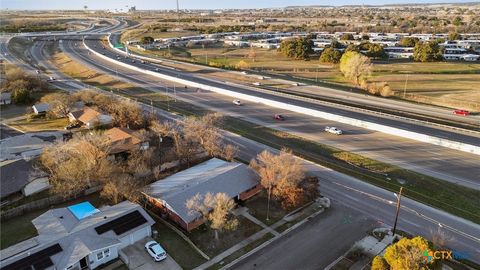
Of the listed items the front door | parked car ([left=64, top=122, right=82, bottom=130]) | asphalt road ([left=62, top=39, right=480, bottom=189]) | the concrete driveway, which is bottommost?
the concrete driveway

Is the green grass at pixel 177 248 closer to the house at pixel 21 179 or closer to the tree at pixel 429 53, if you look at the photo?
the house at pixel 21 179

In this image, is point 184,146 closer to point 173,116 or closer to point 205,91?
point 173,116

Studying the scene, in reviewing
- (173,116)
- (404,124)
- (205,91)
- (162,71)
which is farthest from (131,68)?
(404,124)

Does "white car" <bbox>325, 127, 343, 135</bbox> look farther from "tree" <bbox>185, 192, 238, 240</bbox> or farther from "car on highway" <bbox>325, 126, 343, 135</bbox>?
"tree" <bbox>185, 192, 238, 240</bbox>

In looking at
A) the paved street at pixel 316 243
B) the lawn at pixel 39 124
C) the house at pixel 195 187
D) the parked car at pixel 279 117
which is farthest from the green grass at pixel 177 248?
the lawn at pixel 39 124

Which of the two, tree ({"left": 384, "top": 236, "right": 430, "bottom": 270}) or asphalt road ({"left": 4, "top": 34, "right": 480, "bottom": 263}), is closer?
tree ({"left": 384, "top": 236, "right": 430, "bottom": 270})

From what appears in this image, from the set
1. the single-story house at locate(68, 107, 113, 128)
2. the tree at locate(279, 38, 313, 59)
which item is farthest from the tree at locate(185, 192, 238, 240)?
the tree at locate(279, 38, 313, 59)

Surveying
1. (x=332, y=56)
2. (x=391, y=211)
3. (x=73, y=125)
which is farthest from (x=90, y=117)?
(x=332, y=56)

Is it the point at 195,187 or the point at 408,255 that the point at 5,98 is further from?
the point at 408,255

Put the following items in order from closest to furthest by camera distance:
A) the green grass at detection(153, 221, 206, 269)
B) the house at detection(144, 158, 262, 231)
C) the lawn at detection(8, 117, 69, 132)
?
the green grass at detection(153, 221, 206, 269) → the house at detection(144, 158, 262, 231) → the lawn at detection(8, 117, 69, 132)
